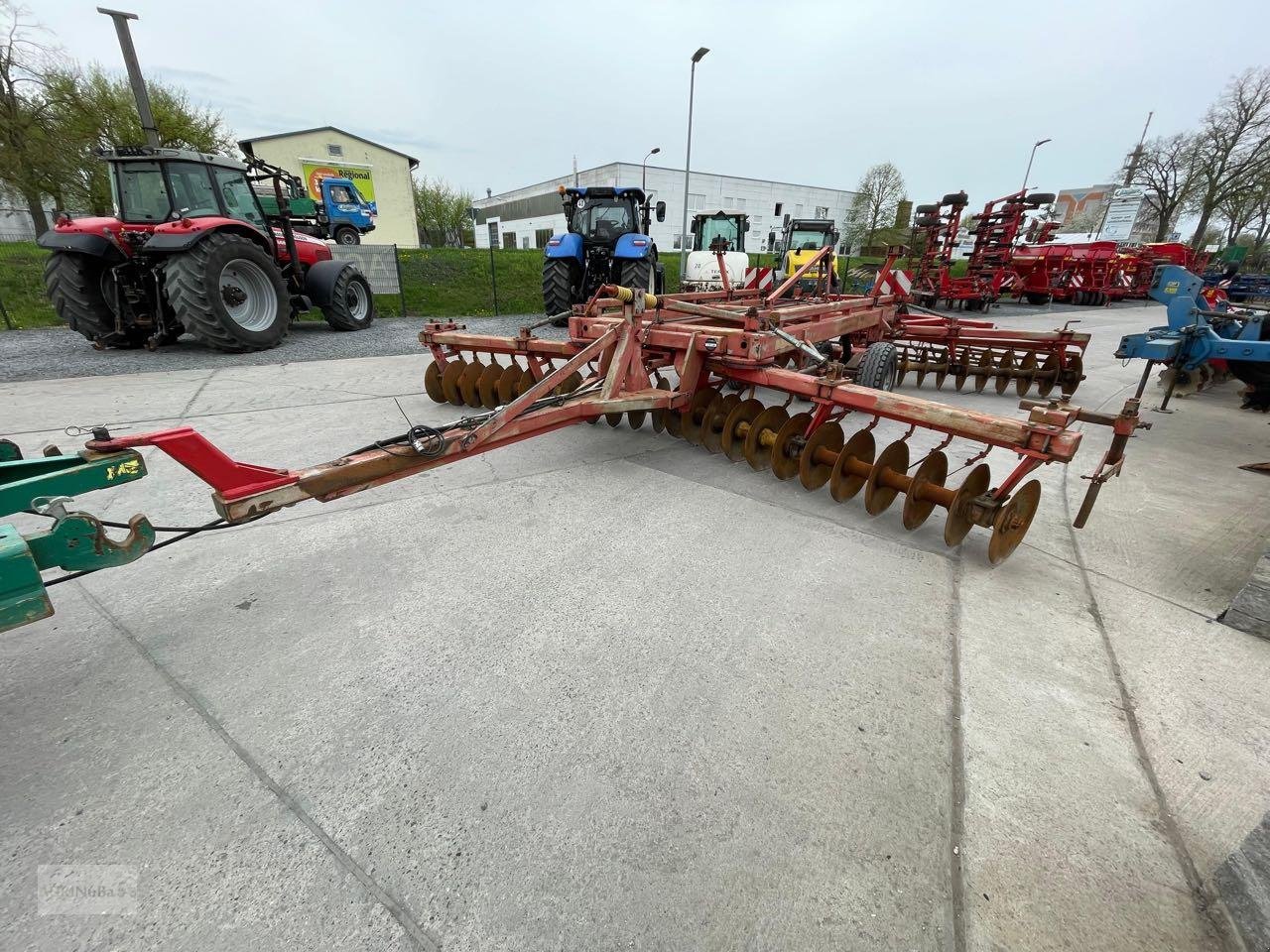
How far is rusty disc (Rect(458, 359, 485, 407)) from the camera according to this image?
4.82 meters

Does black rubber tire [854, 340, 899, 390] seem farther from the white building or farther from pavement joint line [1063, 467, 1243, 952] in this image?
the white building

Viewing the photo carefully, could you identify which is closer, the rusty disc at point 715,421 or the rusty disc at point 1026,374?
the rusty disc at point 715,421

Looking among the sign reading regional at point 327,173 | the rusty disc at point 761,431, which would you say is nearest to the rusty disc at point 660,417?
the rusty disc at point 761,431

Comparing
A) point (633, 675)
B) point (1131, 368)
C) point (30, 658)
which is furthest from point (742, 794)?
point (1131, 368)

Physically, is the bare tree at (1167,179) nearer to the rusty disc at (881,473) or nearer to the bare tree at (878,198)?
the bare tree at (878,198)

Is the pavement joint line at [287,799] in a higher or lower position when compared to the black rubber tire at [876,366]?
lower

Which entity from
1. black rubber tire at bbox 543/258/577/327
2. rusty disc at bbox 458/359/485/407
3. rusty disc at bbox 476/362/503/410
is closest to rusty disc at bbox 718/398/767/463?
rusty disc at bbox 476/362/503/410

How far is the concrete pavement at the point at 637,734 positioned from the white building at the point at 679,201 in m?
35.4

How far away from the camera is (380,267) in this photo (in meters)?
11.1

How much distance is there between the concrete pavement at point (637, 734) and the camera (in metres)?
1.28

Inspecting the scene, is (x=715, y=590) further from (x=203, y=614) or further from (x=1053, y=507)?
(x=1053, y=507)

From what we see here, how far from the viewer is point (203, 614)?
Result: 2250 millimetres

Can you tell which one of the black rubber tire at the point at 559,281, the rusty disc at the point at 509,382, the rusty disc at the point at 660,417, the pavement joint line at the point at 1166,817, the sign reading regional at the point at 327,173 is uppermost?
the sign reading regional at the point at 327,173

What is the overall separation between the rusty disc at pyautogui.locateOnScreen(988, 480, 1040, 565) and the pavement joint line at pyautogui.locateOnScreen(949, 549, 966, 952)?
1.47 feet
